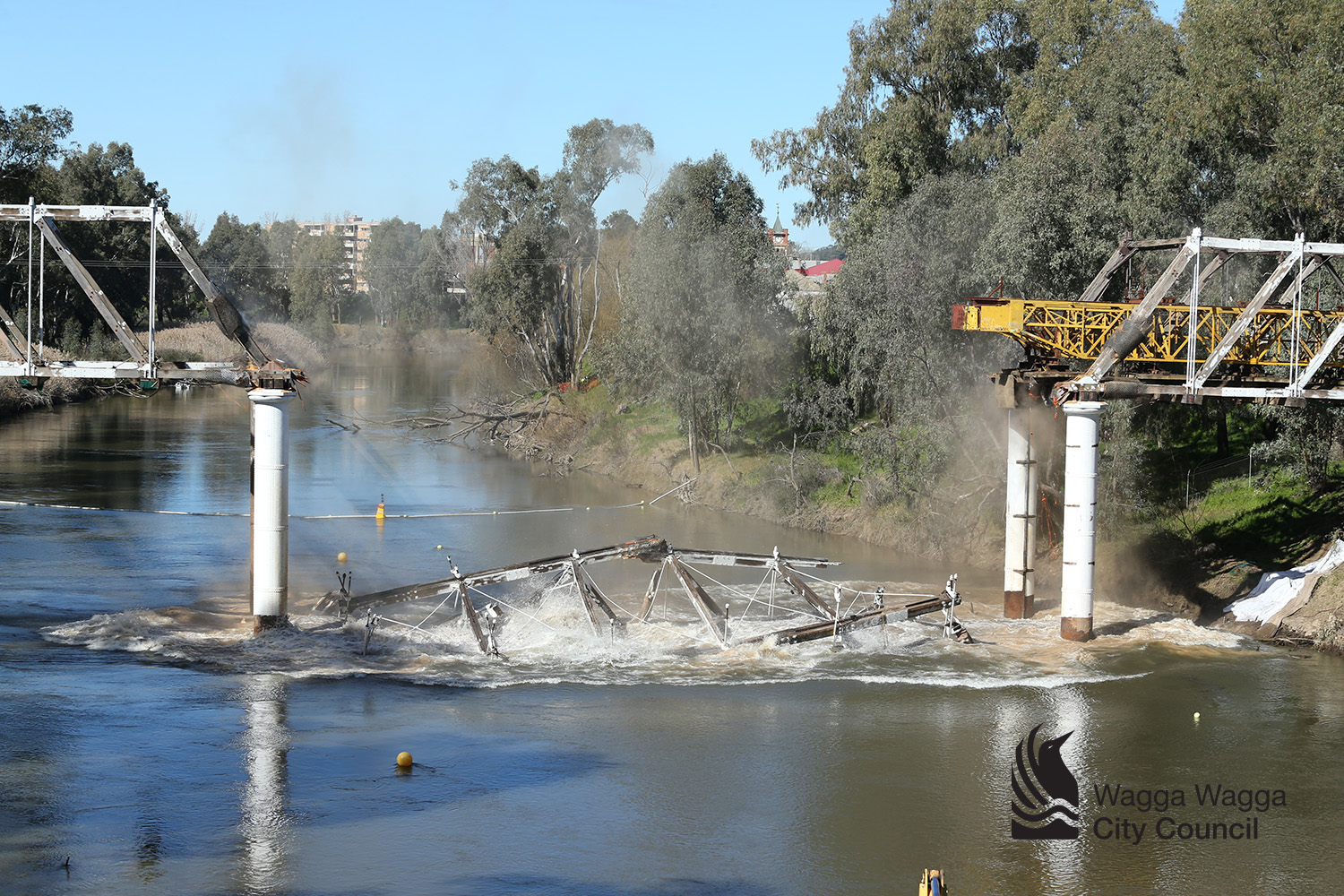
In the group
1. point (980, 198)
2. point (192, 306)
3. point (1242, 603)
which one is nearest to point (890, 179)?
point (980, 198)

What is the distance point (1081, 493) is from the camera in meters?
23.6

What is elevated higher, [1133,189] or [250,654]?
[1133,189]

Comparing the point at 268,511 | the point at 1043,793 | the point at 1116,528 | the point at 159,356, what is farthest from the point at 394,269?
the point at 1043,793

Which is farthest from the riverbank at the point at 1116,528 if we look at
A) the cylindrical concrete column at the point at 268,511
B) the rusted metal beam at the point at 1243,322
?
the cylindrical concrete column at the point at 268,511

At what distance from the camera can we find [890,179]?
156 feet

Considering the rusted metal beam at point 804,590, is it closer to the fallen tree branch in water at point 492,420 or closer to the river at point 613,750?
the river at point 613,750

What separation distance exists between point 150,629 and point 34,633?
2.18 meters

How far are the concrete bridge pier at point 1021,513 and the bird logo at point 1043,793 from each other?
8.08m

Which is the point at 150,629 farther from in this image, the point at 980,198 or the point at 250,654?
the point at 980,198

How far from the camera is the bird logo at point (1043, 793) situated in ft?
52.3

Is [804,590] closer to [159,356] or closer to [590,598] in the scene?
[590,598]

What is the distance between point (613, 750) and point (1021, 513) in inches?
481

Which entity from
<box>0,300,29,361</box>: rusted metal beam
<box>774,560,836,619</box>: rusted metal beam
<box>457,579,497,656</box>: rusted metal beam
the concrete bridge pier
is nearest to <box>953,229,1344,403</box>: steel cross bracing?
the concrete bridge pier

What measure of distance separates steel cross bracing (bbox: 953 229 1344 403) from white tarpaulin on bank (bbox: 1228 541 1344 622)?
3.85m
